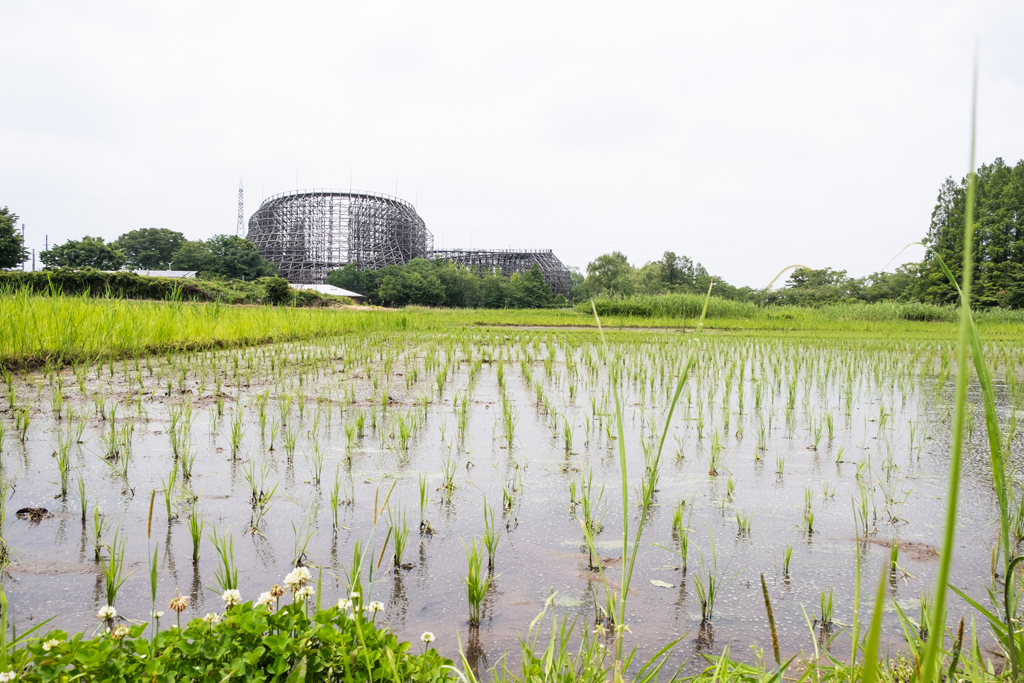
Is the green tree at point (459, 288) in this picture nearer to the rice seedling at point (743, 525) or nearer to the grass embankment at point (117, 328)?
the grass embankment at point (117, 328)

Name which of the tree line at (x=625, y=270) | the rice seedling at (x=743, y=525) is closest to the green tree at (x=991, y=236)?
the tree line at (x=625, y=270)

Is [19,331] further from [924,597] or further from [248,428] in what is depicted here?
[924,597]

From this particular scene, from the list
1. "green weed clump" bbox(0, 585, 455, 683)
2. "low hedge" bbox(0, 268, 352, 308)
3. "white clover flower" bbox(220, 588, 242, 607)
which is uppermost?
"low hedge" bbox(0, 268, 352, 308)

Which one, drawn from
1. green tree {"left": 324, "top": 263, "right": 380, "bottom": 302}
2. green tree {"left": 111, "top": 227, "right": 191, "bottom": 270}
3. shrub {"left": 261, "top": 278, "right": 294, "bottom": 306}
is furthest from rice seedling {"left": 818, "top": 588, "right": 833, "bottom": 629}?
green tree {"left": 111, "top": 227, "right": 191, "bottom": 270}

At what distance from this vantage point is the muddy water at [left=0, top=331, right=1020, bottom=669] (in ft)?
4.60

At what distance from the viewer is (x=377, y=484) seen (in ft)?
7.23

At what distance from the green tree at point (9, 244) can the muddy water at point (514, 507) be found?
34.2m

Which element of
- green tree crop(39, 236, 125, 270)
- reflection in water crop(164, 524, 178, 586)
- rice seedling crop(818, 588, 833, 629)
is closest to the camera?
rice seedling crop(818, 588, 833, 629)

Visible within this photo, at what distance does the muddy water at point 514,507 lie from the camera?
4.60 ft

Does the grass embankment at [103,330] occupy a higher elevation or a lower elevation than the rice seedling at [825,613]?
higher

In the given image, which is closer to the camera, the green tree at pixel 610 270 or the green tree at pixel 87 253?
the green tree at pixel 87 253

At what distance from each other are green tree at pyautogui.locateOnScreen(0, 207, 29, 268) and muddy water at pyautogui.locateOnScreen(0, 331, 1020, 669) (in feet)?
112

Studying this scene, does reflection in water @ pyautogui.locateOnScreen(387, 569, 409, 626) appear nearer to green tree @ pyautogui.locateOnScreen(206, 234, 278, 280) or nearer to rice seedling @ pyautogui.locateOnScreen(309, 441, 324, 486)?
rice seedling @ pyautogui.locateOnScreen(309, 441, 324, 486)

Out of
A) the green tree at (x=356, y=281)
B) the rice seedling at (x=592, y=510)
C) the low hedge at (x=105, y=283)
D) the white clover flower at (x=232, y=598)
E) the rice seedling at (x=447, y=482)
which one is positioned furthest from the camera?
the green tree at (x=356, y=281)
